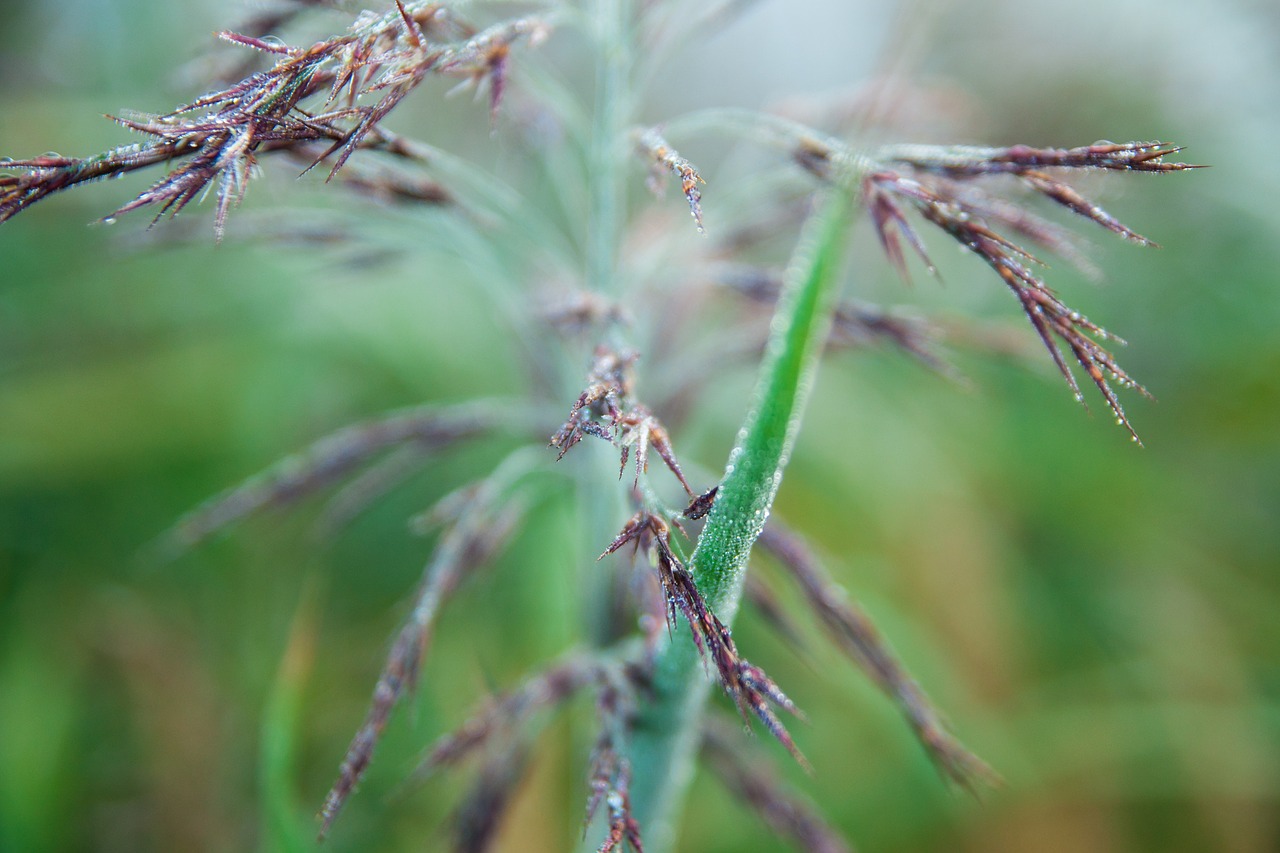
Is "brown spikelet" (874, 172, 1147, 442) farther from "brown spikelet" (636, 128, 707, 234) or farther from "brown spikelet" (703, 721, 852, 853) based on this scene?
"brown spikelet" (703, 721, 852, 853)

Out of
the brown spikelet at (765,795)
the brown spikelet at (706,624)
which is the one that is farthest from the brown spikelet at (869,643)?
the brown spikelet at (706,624)

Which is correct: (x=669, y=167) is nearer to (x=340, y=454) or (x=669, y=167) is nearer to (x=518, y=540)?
(x=340, y=454)

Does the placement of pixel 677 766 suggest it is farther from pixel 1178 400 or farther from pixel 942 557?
pixel 1178 400

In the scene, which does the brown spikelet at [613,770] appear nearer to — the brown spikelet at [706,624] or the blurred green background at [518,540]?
the brown spikelet at [706,624]

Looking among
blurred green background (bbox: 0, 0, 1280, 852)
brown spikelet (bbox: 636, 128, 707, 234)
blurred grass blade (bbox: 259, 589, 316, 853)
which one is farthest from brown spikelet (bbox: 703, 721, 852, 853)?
brown spikelet (bbox: 636, 128, 707, 234)

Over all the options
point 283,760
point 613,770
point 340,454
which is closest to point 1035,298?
point 613,770

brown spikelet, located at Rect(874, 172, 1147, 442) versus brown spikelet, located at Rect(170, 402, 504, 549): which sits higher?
brown spikelet, located at Rect(170, 402, 504, 549)

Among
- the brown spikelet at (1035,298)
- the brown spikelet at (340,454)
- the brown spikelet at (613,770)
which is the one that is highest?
the brown spikelet at (340,454)

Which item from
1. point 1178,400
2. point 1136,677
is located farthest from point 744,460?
point 1178,400
